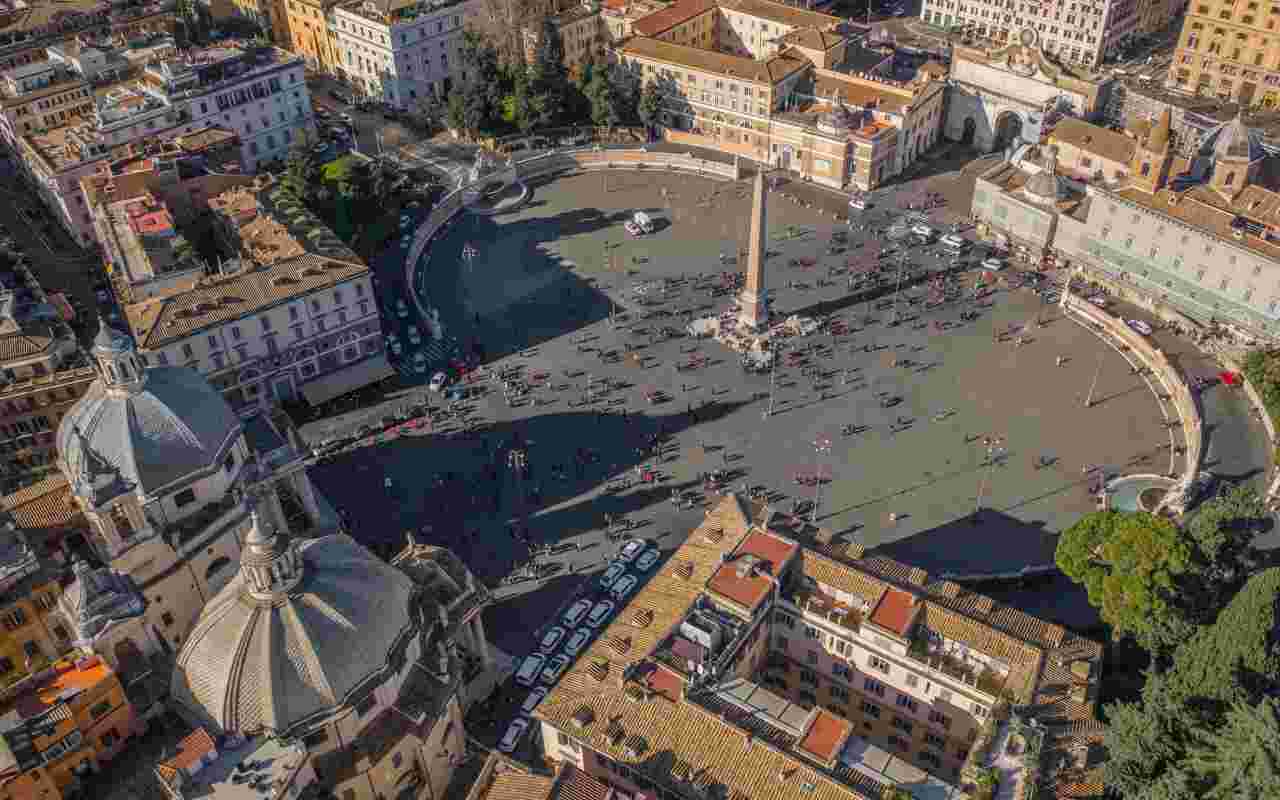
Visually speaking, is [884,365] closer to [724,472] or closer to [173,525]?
[724,472]

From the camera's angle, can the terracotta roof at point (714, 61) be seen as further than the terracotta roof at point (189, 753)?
Yes

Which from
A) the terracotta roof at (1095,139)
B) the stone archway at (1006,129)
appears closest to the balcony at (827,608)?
the terracotta roof at (1095,139)

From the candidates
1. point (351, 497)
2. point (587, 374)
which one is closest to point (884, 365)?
point (587, 374)

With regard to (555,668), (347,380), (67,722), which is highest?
(67,722)

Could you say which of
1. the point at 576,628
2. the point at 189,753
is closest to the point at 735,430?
the point at 576,628

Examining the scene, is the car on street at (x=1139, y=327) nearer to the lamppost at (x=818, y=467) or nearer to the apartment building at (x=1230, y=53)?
the lamppost at (x=818, y=467)

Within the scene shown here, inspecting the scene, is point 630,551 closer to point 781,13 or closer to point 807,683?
point 807,683

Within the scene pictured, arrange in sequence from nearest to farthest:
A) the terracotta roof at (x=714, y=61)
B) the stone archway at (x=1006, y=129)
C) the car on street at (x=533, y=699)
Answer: the car on street at (x=533, y=699)
the terracotta roof at (x=714, y=61)
the stone archway at (x=1006, y=129)
